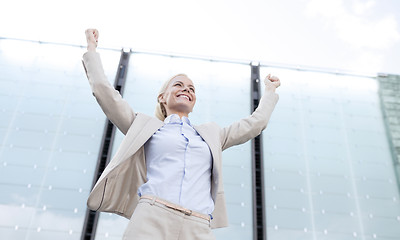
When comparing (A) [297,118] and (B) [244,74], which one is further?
(B) [244,74]

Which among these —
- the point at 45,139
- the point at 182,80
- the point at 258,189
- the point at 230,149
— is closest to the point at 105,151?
the point at 45,139

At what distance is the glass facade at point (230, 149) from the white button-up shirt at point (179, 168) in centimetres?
412

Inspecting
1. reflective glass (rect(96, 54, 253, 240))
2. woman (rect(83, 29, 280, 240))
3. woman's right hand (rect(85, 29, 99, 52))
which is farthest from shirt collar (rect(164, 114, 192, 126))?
reflective glass (rect(96, 54, 253, 240))

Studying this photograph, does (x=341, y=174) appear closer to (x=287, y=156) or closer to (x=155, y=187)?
(x=287, y=156)

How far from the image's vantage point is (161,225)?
1035 millimetres

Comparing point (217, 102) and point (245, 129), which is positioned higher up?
point (217, 102)

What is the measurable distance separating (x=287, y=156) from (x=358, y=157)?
1106 mm

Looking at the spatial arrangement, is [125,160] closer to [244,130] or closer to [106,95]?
[106,95]

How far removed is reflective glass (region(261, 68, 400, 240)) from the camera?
210 inches

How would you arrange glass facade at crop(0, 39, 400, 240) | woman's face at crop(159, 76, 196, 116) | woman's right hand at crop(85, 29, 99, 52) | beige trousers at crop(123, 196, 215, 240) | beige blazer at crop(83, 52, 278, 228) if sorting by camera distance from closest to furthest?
beige trousers at crop(123, 196, 215, 240) → beige blazer at crop(83, 52, 278, 228) → woman's right hand at crop(85, 29, 99, 52) → woman's face at crop(159, 76, 196, 116) → glass facade at crop(0, 39, 400, 240)

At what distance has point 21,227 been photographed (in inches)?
192

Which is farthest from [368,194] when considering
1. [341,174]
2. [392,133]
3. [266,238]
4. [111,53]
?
[111,53]

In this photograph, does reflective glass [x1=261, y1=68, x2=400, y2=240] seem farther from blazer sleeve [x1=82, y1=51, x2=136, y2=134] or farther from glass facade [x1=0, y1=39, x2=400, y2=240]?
blazer sleeve [x1=82, y1=51, x2=136, y2=134]

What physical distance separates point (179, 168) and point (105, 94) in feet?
1.05
